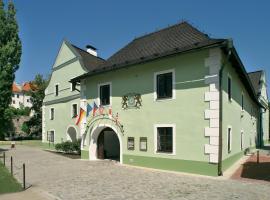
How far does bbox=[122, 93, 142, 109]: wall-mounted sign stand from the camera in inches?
595

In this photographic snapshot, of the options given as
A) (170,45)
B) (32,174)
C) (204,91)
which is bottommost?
(32,174)

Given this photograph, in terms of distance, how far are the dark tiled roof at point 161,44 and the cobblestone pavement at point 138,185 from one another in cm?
589

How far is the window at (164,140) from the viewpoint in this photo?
44.5ft

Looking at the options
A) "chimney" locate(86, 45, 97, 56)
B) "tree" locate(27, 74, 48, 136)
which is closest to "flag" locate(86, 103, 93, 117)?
"chimney" locate(86, 45, 97, 56)

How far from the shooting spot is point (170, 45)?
1495 centimetres

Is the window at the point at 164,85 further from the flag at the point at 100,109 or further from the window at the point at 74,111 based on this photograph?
the window at the point at 74,111

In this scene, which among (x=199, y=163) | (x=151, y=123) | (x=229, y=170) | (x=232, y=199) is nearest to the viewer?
(x=232, y=199)

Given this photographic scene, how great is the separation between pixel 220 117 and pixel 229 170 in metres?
3.14

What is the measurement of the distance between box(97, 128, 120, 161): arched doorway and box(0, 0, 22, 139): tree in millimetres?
9460

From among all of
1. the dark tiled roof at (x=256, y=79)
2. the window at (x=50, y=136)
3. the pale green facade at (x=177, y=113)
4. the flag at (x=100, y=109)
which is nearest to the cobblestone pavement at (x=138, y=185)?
the pale green facade at (x=177, y=113)

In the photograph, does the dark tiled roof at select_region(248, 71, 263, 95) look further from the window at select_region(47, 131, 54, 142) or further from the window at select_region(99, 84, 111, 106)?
the window at select_region(47, 131, 54, 142)

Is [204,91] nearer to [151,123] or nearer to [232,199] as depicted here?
[151,123]

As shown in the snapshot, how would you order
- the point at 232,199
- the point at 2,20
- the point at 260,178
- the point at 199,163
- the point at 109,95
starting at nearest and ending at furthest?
1. the point at 232,199
2. the point at 260,178
3. the point at 199,163
4. the point at 109,95
5. the point at 2,20

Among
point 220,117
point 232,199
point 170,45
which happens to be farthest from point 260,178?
point 170,45
